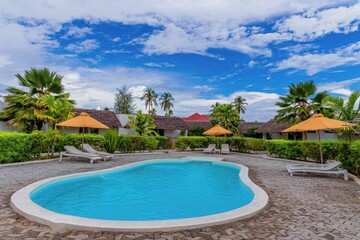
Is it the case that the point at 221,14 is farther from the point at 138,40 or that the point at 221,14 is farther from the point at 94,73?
the point at 94,73

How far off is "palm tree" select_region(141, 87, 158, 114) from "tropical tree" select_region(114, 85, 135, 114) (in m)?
6.29

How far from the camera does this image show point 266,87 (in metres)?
30.5

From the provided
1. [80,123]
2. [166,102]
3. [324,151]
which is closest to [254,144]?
[324,151]

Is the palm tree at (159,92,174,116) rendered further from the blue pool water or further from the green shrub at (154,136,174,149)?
the blue pool water

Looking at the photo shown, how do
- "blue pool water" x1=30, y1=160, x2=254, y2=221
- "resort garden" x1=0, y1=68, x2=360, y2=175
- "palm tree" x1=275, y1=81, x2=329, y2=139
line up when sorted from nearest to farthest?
"blue pool water" x1=30, y1=160, x2=254, y2=221
"resort garden" x1=0, y1=68, x2=360, y2=175
"palm tree" x1=275, y1=81, x2=329, y2=139

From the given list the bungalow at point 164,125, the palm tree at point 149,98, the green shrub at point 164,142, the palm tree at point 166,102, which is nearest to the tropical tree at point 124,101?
the palm tree at point 149,98

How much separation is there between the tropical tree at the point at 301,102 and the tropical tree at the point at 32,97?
19143 millimetres

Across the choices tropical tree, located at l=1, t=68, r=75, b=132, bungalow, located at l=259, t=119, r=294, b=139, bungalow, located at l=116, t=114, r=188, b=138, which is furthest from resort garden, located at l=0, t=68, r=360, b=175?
bungalow, located at l=259, t=119, r=294, b=139

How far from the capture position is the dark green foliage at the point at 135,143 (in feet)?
70.6

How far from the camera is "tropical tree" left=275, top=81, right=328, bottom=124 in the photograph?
76.3 feet

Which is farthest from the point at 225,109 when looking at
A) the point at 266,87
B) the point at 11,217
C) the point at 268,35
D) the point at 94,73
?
the point at 11,217

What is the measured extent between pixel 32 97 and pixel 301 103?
75.3 feet

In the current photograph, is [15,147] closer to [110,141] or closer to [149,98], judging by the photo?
[110,141]

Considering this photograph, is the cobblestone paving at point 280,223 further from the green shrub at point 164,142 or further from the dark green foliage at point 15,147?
the green shrub at point 164,142
